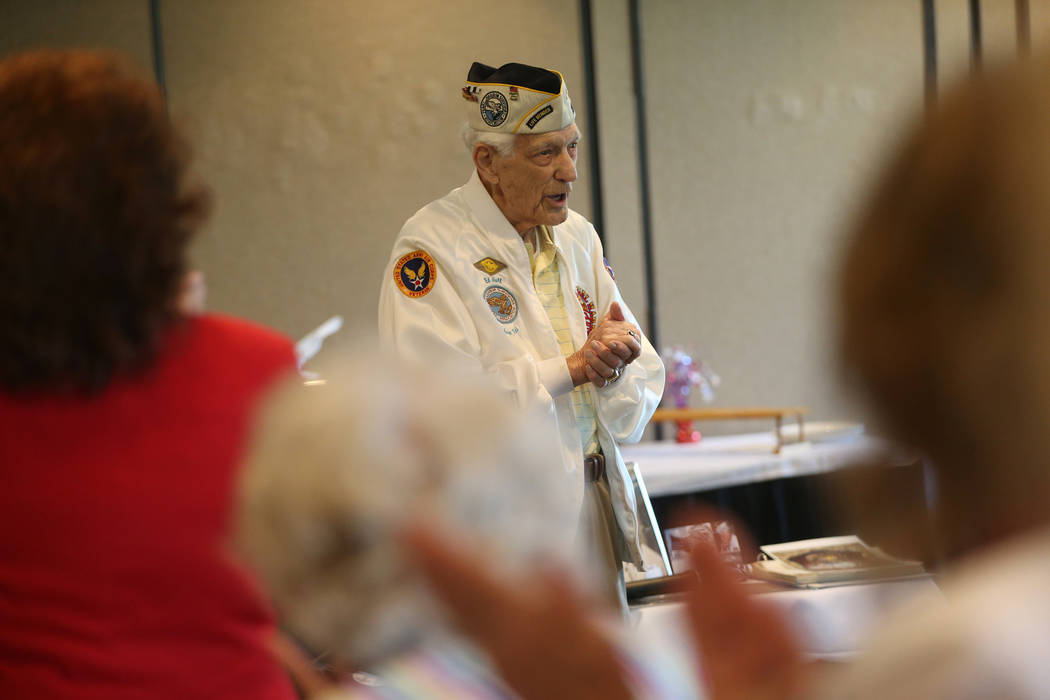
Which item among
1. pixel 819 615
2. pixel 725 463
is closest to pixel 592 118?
pixel 725 463

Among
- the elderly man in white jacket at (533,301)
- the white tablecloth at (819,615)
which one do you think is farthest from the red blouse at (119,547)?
the elderly man in white jacket at (533,301)

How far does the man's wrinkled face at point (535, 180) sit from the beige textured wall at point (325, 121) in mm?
3026

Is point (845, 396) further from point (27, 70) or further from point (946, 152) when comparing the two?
point (27, 70)

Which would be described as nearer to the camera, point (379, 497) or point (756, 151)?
point (379, 497)

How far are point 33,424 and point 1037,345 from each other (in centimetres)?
88

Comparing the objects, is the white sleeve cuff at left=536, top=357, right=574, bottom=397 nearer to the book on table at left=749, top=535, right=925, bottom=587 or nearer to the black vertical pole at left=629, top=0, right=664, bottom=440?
the book on table at left=749, top=535, right=925, bottom=587

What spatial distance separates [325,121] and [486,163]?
10.2 ft

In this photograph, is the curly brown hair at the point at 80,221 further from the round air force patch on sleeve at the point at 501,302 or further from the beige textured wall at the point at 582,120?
the beige textured wall at the point at 582,120

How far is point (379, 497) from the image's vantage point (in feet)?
1.34

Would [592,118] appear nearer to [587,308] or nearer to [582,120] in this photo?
[582,120]

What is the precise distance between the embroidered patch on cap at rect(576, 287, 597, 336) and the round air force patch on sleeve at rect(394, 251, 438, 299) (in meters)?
0.40

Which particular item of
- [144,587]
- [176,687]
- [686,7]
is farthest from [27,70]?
[686,7]

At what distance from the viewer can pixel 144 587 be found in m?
1.00

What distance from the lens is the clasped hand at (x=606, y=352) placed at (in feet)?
7.83
